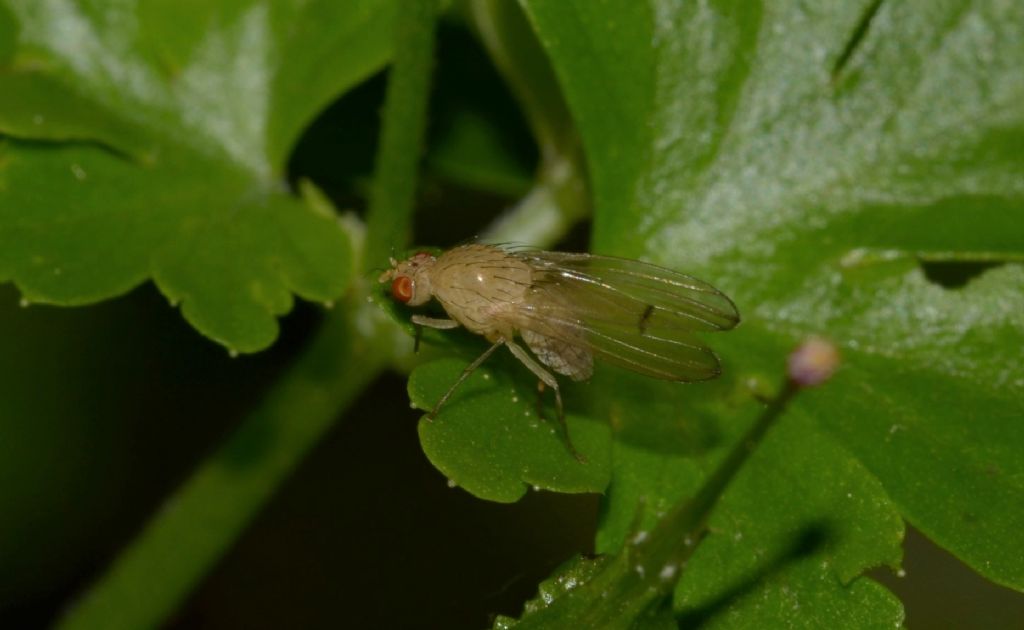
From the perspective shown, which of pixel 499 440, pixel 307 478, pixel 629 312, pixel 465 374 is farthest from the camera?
pixel 307 478

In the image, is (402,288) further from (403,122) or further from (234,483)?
(234,483)

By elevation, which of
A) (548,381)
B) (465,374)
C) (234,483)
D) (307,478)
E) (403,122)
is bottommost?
(307,478)


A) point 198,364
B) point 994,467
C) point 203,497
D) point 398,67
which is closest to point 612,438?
point 994,467

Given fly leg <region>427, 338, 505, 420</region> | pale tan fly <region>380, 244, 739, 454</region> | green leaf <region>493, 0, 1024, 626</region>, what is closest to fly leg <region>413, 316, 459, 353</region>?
pale tan fly <region>380, 244, 739, 454</region>

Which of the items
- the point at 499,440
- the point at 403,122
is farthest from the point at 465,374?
the point at 403,122

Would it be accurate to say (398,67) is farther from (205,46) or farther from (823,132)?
(823,132)

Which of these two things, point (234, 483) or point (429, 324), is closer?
point (429, 324)

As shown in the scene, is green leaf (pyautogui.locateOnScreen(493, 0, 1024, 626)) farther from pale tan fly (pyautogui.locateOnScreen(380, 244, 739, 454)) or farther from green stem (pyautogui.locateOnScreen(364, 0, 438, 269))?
green stem (pyautogui.locateOnScreen(364, 0, 438, 269))
